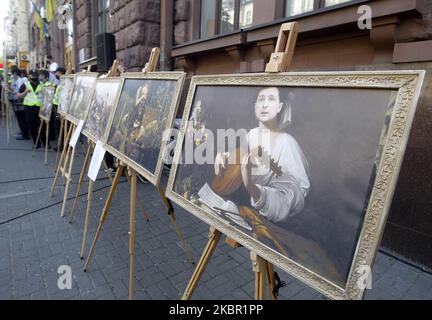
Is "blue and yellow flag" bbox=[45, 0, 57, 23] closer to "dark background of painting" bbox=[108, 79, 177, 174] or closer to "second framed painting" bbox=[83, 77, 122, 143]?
"second framed painting" bbox=[83, 77, 122, 143]

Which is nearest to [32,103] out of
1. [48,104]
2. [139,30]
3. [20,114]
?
[20,114]

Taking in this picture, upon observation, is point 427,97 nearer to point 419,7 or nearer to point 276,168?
point 419,7

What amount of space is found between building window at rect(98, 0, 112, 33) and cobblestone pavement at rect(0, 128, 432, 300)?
20.9ft

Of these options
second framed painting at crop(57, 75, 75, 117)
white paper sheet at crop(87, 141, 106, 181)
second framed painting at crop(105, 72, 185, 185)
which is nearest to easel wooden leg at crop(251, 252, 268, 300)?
second framed painting at crop(105, 72, 185, 185)

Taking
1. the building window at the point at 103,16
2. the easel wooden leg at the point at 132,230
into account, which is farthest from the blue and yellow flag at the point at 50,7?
the easel wooden leg at the point at 132,230

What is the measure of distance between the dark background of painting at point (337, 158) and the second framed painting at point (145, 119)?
3.42ft

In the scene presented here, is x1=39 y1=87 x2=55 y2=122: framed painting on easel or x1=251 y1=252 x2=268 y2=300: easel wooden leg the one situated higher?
x1=39 y1=87 x2=55 y2=122: framed painting on easel

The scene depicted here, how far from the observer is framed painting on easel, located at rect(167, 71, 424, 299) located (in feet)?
3.18

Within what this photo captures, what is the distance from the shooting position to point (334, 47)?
126 inches

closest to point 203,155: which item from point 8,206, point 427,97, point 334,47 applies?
point 427,97

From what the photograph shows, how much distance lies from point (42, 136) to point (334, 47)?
8.13m

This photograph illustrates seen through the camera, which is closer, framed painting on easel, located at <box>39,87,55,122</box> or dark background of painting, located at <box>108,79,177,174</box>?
dark background of painting, located at <box>108,79,177,174</box>
